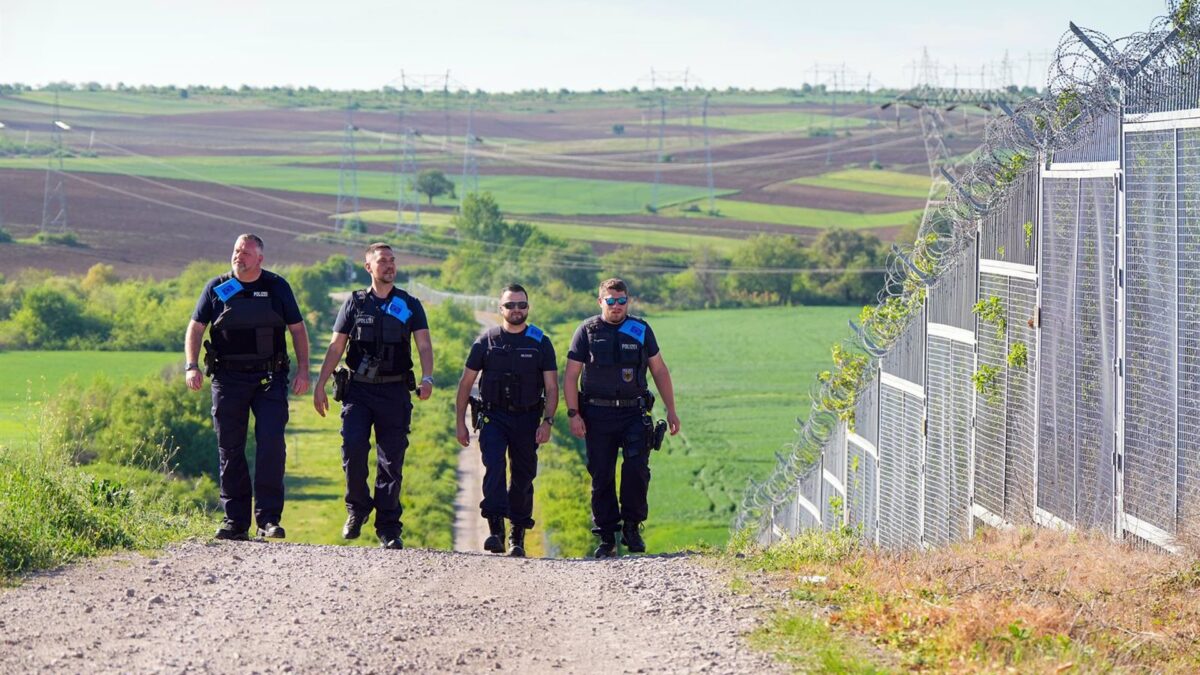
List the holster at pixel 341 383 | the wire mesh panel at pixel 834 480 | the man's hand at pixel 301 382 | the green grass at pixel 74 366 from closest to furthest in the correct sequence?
the man's hand at pixel 301 382 → the holster at pixel 341 383 → the wire mesh panel at pixel 834 480 → the green grass at pixel 74 366

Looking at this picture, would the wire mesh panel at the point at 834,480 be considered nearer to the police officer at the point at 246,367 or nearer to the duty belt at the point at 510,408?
the duty belt at the point at 510,408

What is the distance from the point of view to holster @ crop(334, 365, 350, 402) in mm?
11383

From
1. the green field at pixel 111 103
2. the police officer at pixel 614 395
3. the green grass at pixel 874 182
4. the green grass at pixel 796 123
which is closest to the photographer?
the police officer at pixel 614 395

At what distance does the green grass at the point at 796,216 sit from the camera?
12279 centimetres

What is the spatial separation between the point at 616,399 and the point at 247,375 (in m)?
2.70

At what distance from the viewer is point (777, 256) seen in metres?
105

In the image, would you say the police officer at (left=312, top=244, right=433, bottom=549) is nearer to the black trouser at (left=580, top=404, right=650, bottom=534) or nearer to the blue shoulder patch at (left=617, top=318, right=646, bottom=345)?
the black trouser at (left=580, top=404, right=650, bottom=534)

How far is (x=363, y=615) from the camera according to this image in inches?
329

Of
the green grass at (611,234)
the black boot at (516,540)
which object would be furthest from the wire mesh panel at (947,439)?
the green grass at (611,234)

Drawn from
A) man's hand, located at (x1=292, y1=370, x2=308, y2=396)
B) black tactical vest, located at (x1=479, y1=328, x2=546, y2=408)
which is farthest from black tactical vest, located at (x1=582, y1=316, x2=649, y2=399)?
man's hand, located at (x1=292, y1=370, x2=308, y2=396)

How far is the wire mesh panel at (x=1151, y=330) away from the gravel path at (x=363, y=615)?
263cm

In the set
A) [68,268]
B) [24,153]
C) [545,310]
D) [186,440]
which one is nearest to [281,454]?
[186,440]

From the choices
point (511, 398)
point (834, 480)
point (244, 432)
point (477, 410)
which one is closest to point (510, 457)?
point (477, 410)

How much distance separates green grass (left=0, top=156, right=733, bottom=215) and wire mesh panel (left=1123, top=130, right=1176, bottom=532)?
130 metres
